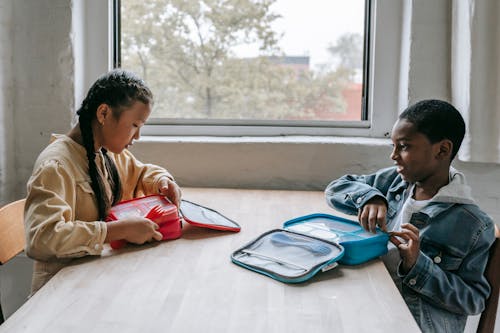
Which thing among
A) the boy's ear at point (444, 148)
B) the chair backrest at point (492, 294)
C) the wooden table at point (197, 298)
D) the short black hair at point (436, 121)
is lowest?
the chair backrest at point (492, 294)

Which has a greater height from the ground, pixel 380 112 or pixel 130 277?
pixel 380 112

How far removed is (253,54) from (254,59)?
2 cm

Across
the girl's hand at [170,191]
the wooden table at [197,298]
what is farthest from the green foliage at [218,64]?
the wooden table at [197,298]

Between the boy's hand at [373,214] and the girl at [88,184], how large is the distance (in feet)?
1.74

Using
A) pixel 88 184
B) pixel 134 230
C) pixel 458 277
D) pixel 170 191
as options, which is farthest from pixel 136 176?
pixel 458 277

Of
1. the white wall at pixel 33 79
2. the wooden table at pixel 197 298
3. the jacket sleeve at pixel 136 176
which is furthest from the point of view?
the white wall at pixel 33 79

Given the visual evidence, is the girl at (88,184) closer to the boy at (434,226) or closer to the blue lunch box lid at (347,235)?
the blue lunch box lid at (347,235)

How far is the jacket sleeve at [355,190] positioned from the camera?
1.47m

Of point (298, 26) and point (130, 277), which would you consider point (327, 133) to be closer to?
point (298, 26)

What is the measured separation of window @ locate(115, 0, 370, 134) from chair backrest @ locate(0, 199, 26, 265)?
87cm

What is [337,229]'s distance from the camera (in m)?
1.36

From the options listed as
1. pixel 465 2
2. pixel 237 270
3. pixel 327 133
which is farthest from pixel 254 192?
pixel 465 2

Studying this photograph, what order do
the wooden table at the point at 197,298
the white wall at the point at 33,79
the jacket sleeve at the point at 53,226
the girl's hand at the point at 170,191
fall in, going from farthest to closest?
the white wall at the point at 33,79 < the girl's hand at the point at 170,191 < the jacket sleeve at the point at 53,226 < the wooden table at the point at 197,298

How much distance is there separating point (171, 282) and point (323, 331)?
351mm
